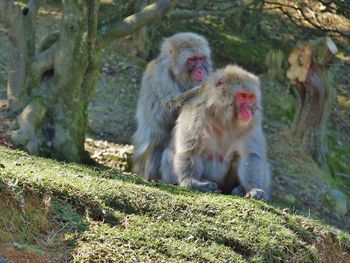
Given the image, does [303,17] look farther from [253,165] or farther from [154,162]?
[253,165]

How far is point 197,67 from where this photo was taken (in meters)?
8.43

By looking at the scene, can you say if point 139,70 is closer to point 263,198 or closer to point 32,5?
point 32,5

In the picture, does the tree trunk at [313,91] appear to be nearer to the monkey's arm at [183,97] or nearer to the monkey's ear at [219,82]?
A: the monkey's arm at [183,97]

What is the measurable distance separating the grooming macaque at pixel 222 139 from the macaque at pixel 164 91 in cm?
48

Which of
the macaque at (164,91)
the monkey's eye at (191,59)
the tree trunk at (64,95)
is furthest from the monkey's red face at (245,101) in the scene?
the tree trunk at (64,95)

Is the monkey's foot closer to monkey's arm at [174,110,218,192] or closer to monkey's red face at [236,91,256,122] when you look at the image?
monkey's arm at [174,110,218,192]

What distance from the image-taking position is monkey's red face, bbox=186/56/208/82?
837cm

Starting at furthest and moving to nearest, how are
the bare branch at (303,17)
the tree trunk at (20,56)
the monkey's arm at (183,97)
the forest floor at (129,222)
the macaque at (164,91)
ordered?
the bare branch at (303,17) → the macaque at (164,91) → the tree trunk at (20,56) → the monkey's arm at (183,97) → the forest floor at (129,222)

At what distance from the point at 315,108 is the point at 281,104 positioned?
229cm

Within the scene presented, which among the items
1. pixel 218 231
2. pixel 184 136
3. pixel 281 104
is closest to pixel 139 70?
pixel 281 104

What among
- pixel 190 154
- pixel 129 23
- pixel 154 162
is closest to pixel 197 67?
pixel 129 23

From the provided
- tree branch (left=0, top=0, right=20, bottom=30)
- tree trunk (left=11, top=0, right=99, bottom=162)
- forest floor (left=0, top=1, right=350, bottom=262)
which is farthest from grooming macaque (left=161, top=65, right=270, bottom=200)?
tree branch (left=0, top=0, right=20, bottom=30)

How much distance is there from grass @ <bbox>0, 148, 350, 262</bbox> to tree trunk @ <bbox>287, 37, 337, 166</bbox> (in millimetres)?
4222

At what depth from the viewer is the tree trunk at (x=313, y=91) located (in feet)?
34.3
